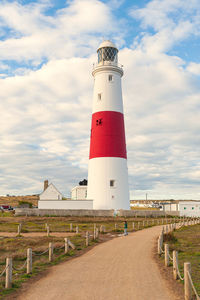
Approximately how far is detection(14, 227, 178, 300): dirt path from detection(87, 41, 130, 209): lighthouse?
21.6 metres

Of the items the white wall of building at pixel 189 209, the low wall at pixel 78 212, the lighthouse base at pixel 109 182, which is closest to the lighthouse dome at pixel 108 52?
the lighthouse base at pixel 109 182

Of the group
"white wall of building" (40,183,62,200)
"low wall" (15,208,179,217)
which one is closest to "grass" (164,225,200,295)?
"low wall" (15,208,179,217)

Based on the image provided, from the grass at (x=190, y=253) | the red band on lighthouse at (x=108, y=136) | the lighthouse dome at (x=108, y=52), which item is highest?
the lighthouse dome at (x=108, y=52)

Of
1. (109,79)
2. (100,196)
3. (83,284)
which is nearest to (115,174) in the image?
(100,196)

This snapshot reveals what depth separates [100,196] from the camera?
124 feet

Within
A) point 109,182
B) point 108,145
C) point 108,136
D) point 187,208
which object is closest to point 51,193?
point 109,182

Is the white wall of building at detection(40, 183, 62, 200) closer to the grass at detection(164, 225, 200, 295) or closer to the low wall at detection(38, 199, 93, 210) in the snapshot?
the low wall at detection(38, 199, 93, 210)

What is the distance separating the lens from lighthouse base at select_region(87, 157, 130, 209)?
36.6m

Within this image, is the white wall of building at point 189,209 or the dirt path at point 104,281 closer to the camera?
the dirt path at point 104,281

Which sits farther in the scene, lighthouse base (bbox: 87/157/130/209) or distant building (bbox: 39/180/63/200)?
distant building (bbox: 39/180/63/200)

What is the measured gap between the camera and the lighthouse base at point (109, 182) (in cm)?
3662

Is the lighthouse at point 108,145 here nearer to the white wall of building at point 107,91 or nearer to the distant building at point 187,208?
the white wall of building at point 107,91

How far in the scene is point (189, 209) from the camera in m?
55.0

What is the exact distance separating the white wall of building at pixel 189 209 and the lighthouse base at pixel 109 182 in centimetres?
1977
